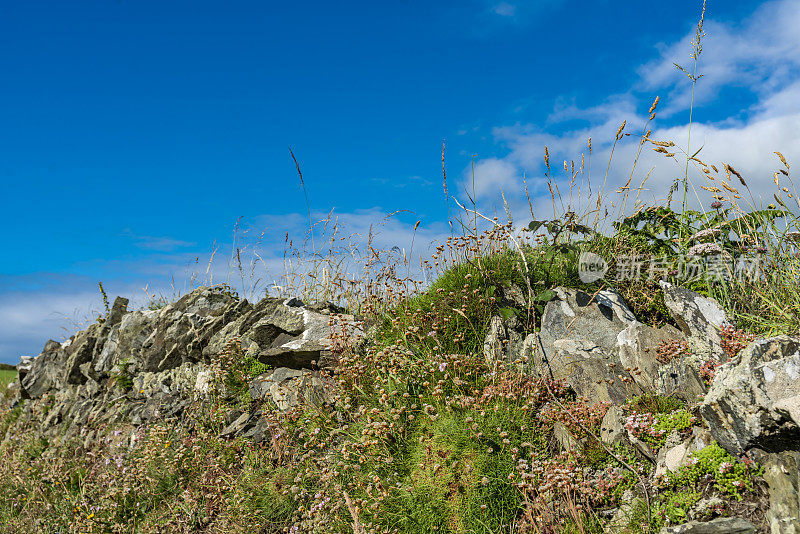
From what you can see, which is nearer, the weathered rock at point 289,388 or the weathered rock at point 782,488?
the weathered rock at point 782,488

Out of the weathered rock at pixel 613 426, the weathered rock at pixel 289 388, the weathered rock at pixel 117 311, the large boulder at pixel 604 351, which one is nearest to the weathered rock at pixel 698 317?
the large boulder at pixel 604 351

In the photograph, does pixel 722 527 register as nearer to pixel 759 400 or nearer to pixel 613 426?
pixel 759 400

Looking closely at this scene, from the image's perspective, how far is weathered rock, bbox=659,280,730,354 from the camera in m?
4.45

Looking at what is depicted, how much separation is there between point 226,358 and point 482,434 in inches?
156

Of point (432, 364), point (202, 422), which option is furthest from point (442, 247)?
point (202, 422)

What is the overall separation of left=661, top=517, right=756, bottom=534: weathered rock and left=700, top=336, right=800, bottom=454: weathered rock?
1.53 feet

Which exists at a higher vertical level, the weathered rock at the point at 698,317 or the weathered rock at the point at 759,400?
the weathered rock at the point at 698,317

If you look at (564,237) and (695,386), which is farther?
(564,237)

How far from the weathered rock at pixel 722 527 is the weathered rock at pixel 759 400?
1.53 feet

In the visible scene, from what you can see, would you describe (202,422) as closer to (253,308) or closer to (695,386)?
(253,308)

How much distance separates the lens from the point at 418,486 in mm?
3842

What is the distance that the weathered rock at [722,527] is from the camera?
2.85 meters

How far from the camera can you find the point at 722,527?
2.86 m

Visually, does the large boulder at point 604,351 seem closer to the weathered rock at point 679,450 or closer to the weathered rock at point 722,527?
the weathered rock at point 679,450
